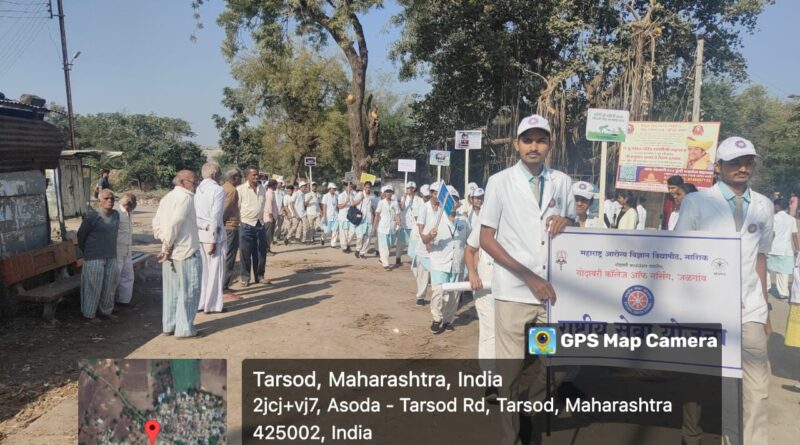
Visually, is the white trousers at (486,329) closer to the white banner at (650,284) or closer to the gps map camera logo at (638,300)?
the white banner at (650,284)

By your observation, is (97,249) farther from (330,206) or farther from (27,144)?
(330,206)

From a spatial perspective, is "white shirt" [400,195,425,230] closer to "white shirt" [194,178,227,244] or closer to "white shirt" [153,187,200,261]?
"white shirt" [194,178,227,244]

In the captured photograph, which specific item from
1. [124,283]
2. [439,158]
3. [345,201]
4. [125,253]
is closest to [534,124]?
[125,253]

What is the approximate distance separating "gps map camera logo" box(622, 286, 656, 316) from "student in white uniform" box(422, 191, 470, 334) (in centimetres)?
400

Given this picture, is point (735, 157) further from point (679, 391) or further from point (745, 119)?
point (745, 119)

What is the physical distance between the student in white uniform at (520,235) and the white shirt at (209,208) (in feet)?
16.2

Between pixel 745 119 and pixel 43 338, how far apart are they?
46724 millimetres

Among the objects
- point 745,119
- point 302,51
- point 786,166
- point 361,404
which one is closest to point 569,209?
point 361,404

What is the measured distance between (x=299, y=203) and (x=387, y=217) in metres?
4.81

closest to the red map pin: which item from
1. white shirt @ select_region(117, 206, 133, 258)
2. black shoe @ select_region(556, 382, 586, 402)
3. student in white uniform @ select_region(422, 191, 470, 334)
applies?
black shoe @ select_region(556, 382, 586, 402)

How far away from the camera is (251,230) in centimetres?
986

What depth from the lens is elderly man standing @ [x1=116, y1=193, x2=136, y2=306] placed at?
7852 millimetres

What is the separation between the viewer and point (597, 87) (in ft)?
57.7

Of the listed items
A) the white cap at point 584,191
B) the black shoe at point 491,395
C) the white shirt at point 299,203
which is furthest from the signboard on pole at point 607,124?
the white shirt at point 299,203
